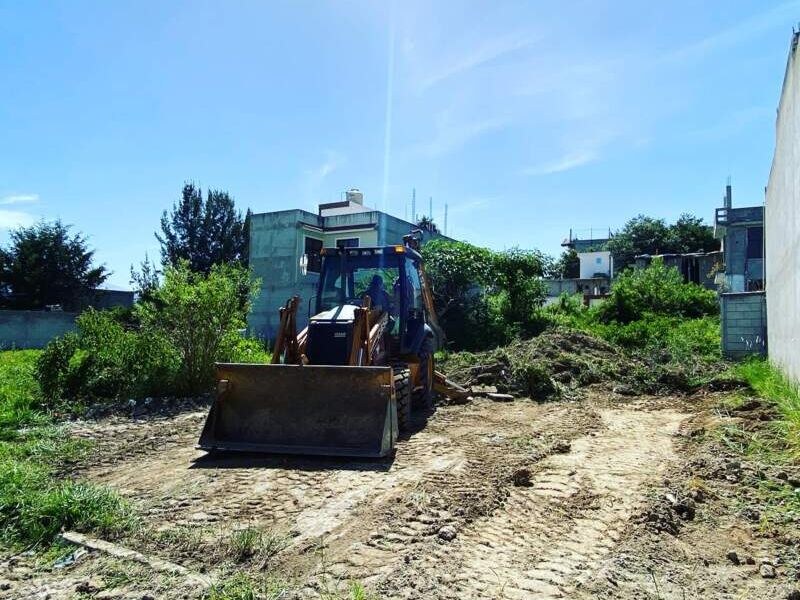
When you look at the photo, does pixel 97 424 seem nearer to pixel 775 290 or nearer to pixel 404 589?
pixel 404 589

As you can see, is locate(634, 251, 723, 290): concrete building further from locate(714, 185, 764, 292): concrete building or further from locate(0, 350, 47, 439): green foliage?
locate(0, 350, 47, 439): green foliage

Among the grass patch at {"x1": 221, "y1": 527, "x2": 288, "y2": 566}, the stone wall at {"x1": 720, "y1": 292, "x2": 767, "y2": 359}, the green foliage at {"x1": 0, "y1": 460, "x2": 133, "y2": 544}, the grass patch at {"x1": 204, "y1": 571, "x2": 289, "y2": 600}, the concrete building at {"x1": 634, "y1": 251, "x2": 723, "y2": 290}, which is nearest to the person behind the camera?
the grass patch at {"x1": 204, "y1": 571, "x2": 289, "y2": 600}

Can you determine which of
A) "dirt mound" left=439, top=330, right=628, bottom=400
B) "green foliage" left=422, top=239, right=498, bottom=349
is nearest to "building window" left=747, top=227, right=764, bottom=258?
"green foliage" left=422, top=239, right=498, bottom=349

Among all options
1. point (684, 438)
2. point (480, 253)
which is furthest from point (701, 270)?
point (684, 438)

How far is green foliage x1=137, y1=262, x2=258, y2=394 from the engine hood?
3.62 m

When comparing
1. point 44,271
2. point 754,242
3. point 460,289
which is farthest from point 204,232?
point 754,242

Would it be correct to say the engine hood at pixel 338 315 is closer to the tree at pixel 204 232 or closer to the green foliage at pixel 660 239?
the tree at pixel 204 232

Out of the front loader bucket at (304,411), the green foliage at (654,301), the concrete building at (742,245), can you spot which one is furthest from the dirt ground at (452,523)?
the concrete building at (742,245)

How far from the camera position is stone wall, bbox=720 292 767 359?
12961 mm

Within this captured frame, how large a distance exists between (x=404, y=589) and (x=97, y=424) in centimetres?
695

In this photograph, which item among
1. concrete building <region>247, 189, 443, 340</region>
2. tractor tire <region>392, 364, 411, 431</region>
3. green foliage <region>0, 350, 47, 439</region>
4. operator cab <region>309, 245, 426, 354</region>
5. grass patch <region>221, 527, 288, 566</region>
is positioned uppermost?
concrete building <region>247, 189, 443, 340</region>

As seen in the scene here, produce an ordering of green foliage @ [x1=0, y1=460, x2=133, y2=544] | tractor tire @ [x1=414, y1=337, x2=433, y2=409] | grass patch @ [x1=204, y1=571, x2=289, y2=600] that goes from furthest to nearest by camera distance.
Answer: tractor tire @ [x1=414, y1=337, x2=433, y2=409] < green foliage @ [x1=0, y1=460, x2=133, y2=544] < grass patch @ [x1=204, y1=571, x2=289, y2=600]

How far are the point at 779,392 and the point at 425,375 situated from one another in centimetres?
474

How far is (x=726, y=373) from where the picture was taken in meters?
10.9
